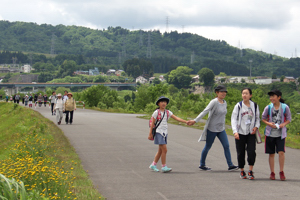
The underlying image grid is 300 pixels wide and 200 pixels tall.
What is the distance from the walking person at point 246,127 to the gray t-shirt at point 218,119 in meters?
0.81

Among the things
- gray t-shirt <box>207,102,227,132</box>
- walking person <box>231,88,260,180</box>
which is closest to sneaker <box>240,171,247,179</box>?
walking person <box>231,88,260,180</box>

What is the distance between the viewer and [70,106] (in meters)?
24.2

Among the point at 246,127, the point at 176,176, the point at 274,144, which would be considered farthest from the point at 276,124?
the point at 176,176

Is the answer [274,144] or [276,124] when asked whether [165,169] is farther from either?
[276,124]

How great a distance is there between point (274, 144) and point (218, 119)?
1.43 m

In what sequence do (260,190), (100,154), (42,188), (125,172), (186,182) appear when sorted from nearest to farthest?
1. (42,188)
2. (260,190)
3. (186,182)
4. (125,172)
5. (100,154)

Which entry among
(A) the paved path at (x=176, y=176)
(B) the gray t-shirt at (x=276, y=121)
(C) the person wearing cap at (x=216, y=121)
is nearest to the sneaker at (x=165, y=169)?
(A) the paved path at (x=176, y=176)

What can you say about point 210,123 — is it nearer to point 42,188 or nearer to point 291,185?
point 291,185

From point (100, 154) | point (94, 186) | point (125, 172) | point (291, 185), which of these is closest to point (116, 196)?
point (94, 186)

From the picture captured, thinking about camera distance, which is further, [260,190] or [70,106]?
[70,106]

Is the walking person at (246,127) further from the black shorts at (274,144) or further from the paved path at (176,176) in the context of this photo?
the paved path at (176,176)

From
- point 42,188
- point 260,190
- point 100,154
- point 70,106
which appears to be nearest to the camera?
point 42,188

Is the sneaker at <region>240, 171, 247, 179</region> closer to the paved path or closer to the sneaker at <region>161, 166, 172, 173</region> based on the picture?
the paved path

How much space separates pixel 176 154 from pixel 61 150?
3189 millimetres
